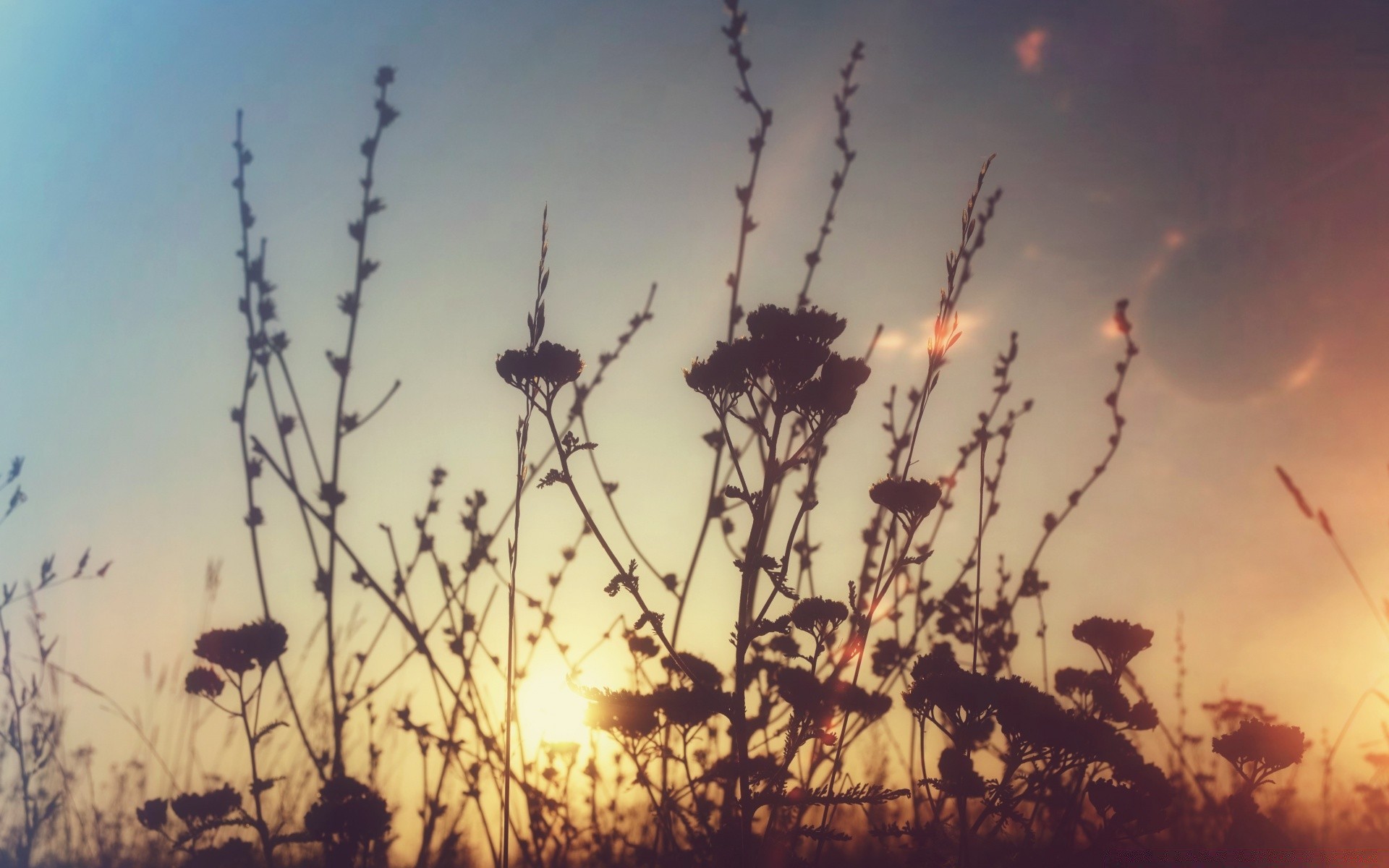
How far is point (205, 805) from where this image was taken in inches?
182

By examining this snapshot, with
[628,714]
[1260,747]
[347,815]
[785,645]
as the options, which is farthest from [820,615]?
[347,815]

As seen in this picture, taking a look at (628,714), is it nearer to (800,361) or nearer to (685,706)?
(685,706)

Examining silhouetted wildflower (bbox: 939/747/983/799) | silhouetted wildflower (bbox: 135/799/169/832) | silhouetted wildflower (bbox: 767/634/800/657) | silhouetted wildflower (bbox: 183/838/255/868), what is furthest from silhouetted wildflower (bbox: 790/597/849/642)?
silhouetted wildflower (bbox: 135/799/169/832)

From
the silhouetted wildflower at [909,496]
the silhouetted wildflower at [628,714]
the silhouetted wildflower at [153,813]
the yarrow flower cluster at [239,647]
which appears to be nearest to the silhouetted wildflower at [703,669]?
the silhouetted wildflower at [628,714]

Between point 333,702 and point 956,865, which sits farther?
point 333,702

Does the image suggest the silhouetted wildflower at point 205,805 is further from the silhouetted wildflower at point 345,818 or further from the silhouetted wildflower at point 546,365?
the silhouetted wildflower at point 546,365

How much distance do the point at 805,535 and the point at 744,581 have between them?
1.93 meters

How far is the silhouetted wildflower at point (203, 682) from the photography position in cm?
474

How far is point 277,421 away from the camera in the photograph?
3895 mm

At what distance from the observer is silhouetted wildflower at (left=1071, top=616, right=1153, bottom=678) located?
11.1ft

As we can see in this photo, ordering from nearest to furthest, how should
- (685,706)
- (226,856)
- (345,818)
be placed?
1. (685,706)
2. (345,818)
3. (226,856)

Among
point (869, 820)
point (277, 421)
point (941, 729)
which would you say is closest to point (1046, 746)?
point (941, 729)

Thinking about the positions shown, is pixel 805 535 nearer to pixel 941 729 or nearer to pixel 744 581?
pixel 941 729

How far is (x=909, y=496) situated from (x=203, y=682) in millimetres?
4479
